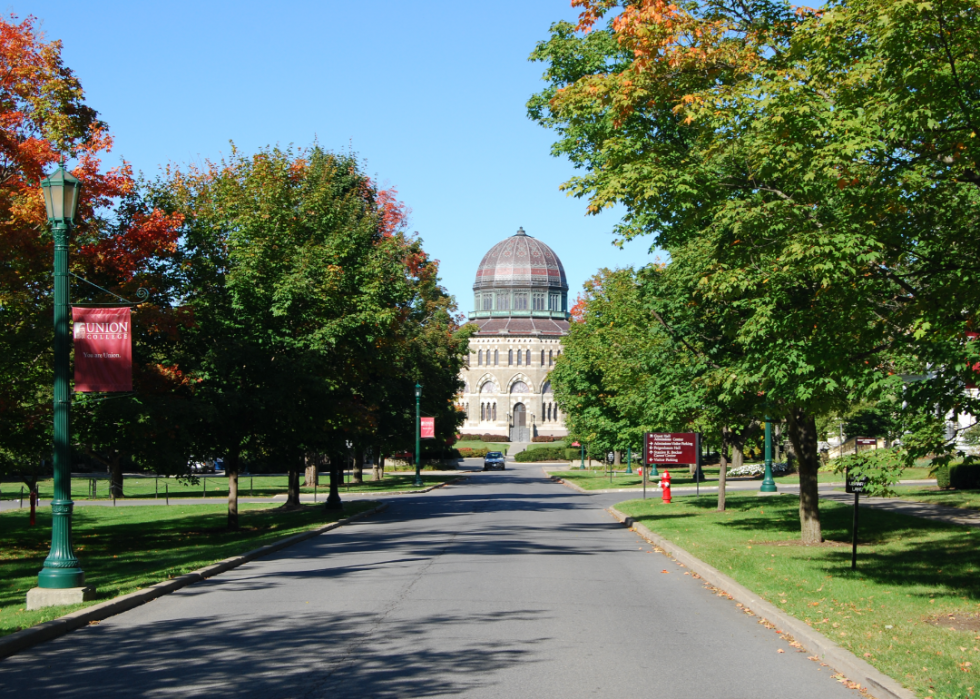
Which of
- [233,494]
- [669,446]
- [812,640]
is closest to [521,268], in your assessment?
[669,446]

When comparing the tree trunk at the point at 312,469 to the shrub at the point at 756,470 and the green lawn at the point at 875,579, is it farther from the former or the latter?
the green lawn at the point at 875,579

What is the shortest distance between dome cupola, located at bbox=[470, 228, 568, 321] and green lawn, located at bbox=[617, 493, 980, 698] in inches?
3992

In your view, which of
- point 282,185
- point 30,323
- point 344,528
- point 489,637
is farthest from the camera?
point 282,185

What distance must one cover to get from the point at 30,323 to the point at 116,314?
5.61 meters

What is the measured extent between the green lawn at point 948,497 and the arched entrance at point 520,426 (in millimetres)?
92851

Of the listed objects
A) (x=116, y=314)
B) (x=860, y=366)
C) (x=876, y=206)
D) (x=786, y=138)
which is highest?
(x=786, y=138)

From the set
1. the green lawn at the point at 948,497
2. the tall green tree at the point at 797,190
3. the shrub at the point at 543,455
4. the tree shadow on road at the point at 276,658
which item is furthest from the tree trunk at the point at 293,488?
the shrub at the point at 543,455

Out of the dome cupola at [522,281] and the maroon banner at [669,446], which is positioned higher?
the dome cupola at [522,281]

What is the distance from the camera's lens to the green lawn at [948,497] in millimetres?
24141

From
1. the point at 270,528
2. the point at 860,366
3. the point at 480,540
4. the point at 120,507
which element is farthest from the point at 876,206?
the point at 120,507

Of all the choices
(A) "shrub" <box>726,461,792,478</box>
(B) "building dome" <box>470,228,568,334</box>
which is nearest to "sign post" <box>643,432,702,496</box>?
(A) "shrub" <box>726,461,792,478</box>

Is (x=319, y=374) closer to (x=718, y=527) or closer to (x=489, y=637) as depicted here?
(x=718, y=527)

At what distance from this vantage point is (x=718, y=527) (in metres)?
21.3

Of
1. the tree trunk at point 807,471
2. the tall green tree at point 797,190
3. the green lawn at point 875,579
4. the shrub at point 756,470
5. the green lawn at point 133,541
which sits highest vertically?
the tall green tree at point 797,190
